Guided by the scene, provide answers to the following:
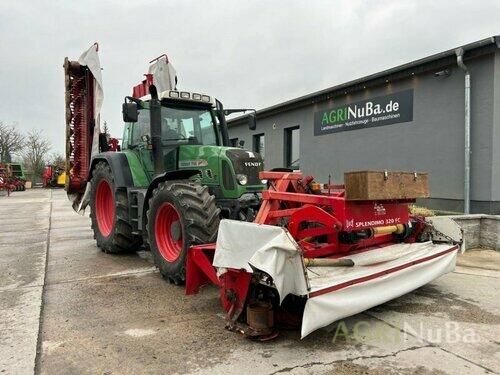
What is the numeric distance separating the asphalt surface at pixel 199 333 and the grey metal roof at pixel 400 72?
4.51 m

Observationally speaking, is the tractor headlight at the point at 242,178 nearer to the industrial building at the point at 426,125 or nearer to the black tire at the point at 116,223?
the industrial building at the point at 426,125

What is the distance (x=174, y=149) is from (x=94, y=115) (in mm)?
2749

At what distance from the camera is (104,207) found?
23.8ft

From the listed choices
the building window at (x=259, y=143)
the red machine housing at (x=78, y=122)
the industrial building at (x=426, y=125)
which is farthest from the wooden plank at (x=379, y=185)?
the building window at (x=259, y=143)

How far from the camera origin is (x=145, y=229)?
5.50 meters

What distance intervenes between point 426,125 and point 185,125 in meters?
5.70

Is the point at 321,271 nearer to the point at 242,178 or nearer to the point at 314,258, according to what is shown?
the point at 314,258

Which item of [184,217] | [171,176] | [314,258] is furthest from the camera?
[171,176]

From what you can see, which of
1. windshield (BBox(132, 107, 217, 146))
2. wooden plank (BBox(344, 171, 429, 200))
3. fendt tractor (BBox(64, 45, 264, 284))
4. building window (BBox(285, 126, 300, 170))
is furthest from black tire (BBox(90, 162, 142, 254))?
building window (BBox(285, 126, 300, 170))

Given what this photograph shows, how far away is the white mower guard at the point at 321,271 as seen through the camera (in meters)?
2.95

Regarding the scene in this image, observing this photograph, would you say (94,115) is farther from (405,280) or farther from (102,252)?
(405,280)

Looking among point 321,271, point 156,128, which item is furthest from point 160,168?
point 321,271

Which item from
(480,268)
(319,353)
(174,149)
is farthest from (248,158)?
(480,268)

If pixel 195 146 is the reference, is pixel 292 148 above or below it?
above
